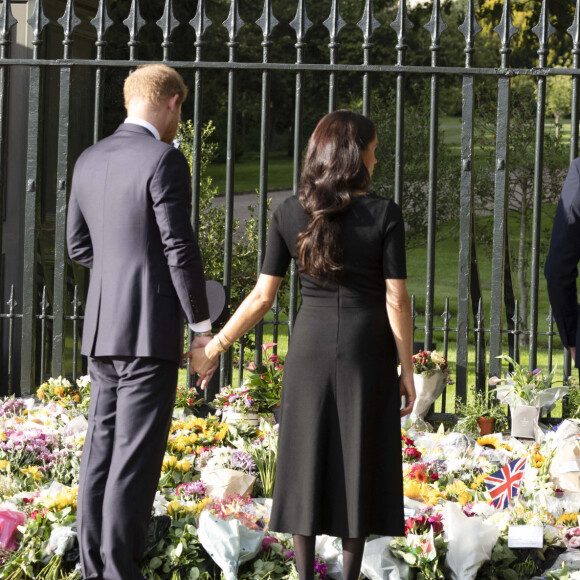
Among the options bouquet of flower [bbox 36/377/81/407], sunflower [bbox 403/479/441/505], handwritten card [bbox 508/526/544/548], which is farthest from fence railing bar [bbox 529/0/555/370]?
bouquet of flower [bbox 36/377/81/407]

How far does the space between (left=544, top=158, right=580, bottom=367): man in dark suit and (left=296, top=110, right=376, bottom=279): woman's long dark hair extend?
2.35ft

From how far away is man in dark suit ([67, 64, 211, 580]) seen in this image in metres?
3.22

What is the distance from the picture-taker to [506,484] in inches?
160

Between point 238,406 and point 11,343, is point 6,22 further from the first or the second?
point 238,406

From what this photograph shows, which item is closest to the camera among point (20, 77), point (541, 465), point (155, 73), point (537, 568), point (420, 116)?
point (155, 73)

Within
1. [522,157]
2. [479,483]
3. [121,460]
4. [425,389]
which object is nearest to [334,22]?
[425,389]

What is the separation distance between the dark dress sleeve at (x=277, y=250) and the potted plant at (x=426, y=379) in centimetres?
258

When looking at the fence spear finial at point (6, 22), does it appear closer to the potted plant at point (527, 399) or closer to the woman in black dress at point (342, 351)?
the woman in black dress at point (342, 351)

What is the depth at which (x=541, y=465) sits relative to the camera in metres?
4.56

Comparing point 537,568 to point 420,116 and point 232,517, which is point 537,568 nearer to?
point 232,517

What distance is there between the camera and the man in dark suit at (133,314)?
3223mm

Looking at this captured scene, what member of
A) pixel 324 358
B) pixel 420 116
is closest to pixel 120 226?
pixel 324 358

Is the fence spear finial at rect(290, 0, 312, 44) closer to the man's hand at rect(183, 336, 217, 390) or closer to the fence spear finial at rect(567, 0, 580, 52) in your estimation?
the fence spear finial at rect(567, 0, 580, 52)

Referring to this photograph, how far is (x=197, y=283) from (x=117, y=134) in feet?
2.15
